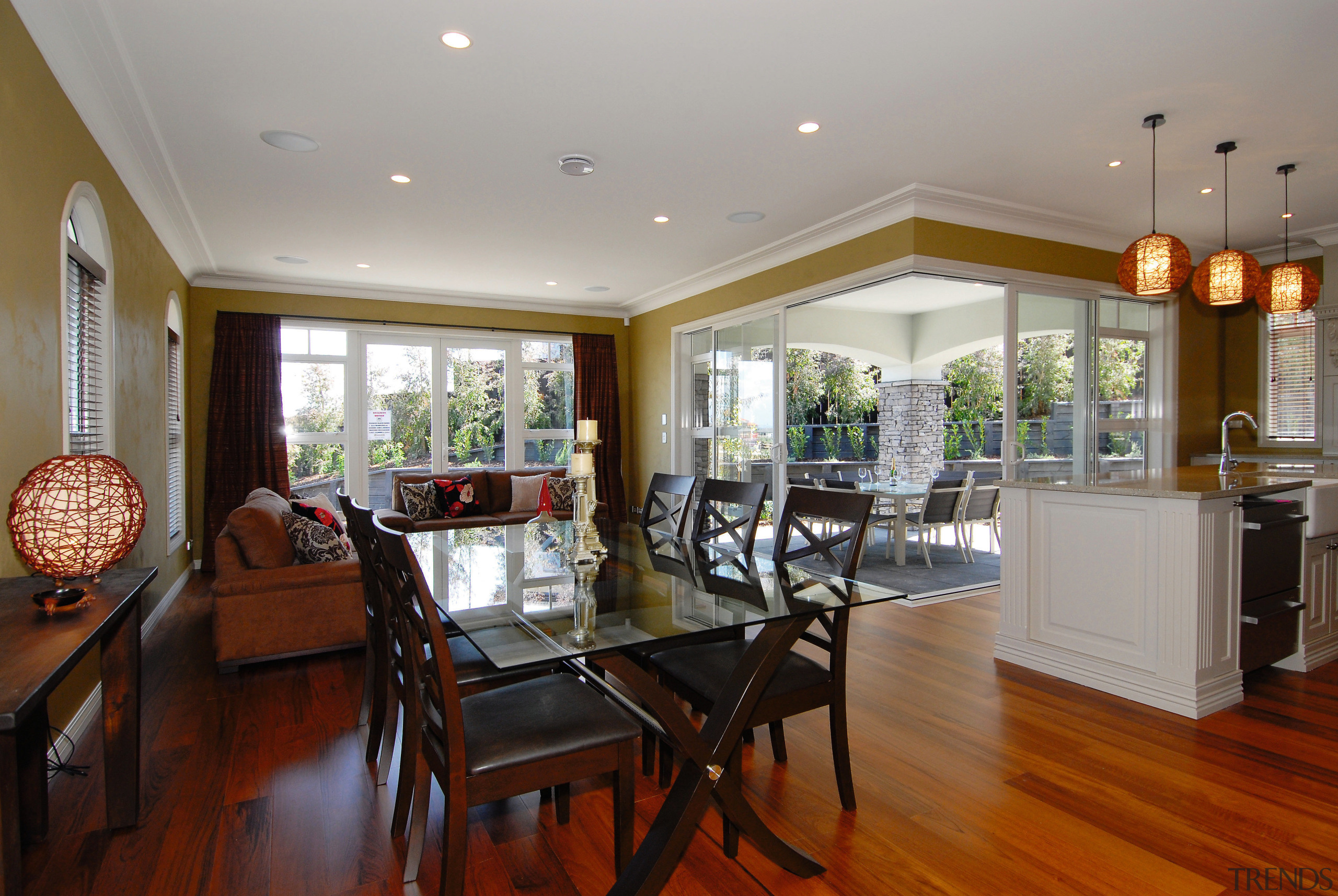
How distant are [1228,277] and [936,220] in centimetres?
150

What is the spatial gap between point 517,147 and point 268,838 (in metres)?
2.98

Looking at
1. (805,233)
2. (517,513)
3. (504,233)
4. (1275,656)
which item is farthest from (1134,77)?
(517,513)

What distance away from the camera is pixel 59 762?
2408 millimetres

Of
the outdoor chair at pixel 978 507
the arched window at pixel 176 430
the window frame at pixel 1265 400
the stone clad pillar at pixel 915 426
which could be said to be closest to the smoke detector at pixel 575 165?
the arched window at pixel 176 430

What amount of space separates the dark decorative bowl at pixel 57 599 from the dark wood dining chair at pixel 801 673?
149 cm

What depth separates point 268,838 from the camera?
2.01 meters

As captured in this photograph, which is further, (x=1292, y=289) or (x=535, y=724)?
(x=1292, y=289)

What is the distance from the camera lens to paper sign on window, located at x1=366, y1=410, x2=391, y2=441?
22.6 ft

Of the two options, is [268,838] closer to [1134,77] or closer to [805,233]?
[1134,77]

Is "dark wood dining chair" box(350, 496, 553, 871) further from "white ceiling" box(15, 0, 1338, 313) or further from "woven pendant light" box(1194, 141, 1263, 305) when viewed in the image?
"woven pendant light" box(1194, 141, 1263, 305)

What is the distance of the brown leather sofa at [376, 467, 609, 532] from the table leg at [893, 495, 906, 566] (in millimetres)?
2648

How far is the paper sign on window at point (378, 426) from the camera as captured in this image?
6898mm

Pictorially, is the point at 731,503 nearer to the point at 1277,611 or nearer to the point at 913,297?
the point at 1277,611

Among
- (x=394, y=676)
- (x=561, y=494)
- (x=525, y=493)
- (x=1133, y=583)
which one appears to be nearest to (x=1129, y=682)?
(x=1133, y=583)
